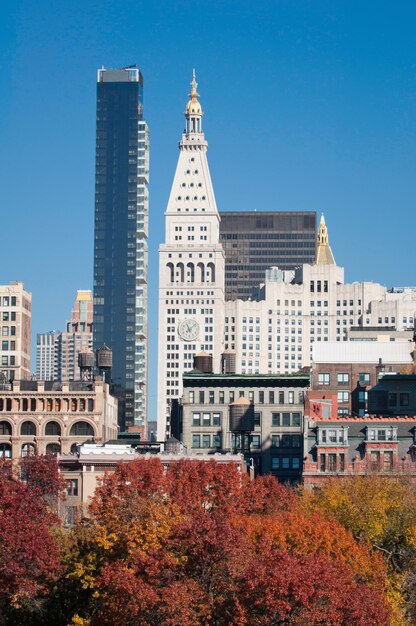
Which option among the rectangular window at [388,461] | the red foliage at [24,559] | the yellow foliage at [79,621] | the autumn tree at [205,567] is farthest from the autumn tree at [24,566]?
the rectangular window at [388,461]

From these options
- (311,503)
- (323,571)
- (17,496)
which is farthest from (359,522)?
(323,571)

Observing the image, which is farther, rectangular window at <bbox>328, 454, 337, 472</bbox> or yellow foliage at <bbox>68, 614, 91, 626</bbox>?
rectangular window at <bbox>328, 454, 337, 472</bbox>

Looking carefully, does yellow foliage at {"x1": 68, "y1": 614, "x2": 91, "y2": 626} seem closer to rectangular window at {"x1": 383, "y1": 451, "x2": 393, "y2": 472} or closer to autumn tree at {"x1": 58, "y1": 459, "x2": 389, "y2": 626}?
autumn tree at {"x1": 58, "y1": 459, "x2": 389, "y2": 626}

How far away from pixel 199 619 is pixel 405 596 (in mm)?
23695

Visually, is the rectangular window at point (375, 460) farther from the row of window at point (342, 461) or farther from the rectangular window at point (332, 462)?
the rectangular window at point (332, 462)

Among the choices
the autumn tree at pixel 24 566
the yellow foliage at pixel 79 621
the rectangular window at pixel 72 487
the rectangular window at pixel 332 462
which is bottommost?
the yellow foliage at pixel 79 621

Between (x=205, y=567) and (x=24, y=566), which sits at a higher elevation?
(x=205, y=567)

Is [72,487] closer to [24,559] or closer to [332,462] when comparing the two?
[332,462]

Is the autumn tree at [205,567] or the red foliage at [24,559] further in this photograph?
the red foliage at [24,559]

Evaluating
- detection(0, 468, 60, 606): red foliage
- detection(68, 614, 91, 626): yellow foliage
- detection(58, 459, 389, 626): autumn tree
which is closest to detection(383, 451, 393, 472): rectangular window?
detection(58, 459, 389, 626): autumn tree

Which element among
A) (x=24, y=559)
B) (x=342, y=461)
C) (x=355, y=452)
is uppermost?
(x=355, y=452)

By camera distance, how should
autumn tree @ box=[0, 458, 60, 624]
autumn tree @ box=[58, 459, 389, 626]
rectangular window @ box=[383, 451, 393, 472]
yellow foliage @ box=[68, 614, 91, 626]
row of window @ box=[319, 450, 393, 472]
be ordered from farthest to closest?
row of window @ box=[319, 450, 393, 472] < rectangular window @ box=[383, 451, 393, 472] < autumn tree @ box=[0, 458, 60, 624] < yellow foliage @ box=[68, 614, 91, 626] < autumn tree @ box=[58, 459, 389, 626]

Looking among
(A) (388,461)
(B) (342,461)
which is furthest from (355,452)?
(A) (388,461)

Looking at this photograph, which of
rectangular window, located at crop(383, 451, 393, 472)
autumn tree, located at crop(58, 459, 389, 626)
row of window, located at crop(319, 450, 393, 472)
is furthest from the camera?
row of window, located at crop(319, 450, 393, 472)
